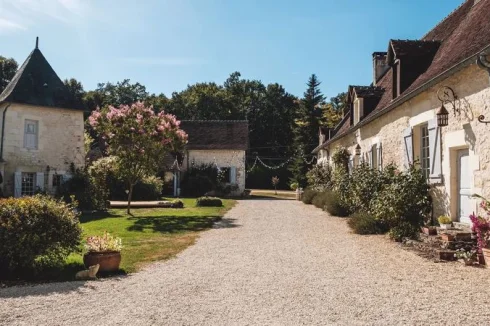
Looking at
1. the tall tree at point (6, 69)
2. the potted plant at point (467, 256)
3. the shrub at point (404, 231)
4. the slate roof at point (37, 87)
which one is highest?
the tall tree at point (6, 69)

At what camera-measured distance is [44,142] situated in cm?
1822

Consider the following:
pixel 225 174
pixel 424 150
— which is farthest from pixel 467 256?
pixel 225 174

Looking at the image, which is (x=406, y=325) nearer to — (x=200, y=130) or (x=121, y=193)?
(x=121, y=193)

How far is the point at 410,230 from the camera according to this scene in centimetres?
909

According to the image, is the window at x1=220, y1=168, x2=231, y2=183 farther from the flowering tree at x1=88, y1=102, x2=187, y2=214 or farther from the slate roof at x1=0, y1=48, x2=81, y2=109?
the flowering tree at x1=88, y1=102, x2=187, y2=214

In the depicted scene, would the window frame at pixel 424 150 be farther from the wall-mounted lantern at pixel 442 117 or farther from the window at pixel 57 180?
the window at pixel 57 180

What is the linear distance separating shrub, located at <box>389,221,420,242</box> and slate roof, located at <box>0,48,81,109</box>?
1523 cm

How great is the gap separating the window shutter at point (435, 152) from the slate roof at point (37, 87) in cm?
1546

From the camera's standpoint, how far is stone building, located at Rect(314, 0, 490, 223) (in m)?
7.50

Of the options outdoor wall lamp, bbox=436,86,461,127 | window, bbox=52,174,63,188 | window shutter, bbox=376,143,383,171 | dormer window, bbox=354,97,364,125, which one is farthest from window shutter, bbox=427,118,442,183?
window, bbox=52,174,63,188

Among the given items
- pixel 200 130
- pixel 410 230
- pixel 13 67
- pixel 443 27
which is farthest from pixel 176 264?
pixel 13 67

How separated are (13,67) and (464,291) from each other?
44.4m

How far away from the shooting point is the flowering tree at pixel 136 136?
1574 centimetres

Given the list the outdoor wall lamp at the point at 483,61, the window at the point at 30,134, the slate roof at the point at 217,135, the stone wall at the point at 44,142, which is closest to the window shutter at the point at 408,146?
the outdoor wall lamp at the point at 483,61
